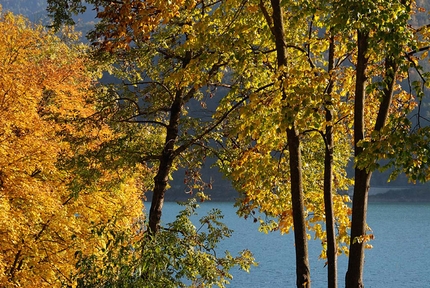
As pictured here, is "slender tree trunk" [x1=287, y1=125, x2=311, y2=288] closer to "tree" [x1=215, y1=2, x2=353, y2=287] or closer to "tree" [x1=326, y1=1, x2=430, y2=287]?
"tree" [x1=215, y1=2, x2=353, y2=287]

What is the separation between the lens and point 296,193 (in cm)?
904

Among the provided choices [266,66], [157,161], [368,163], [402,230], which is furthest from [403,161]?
[402,230]

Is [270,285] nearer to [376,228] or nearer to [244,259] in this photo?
[244,259]

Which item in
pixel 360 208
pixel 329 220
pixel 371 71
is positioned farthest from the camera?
pixel 329 220

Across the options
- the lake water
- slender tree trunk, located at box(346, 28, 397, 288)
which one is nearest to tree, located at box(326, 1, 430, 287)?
slender tree trunk, located at box(346, 28, 397, 288)

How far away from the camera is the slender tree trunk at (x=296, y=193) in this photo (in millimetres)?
8938

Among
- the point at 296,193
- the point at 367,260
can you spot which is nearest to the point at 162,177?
the point at 296,193

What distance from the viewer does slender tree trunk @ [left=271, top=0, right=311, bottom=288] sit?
8938 mm

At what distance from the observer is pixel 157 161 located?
14953 millimetres

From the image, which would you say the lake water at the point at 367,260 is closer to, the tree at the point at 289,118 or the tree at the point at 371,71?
the tree at the point at 289,118

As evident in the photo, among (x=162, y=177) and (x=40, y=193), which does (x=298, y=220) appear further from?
(x=40, y=193)

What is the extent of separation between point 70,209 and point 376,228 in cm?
5954

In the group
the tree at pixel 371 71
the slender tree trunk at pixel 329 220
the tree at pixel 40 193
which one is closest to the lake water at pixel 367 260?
the tree at pixel 40 193

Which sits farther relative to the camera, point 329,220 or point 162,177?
point 162,177
